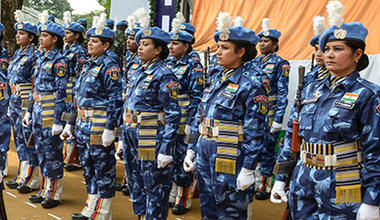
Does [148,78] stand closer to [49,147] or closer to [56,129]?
[56,129]

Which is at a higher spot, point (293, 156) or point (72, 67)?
point (72, 67)

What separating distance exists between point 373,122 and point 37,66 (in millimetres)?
4612

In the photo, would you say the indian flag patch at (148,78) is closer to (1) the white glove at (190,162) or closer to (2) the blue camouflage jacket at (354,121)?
(1) the white glove at (190,162)

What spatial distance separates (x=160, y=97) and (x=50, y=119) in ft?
6.72

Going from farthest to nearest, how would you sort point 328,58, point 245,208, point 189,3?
point 189,3 → point 245,208 → point 328,58

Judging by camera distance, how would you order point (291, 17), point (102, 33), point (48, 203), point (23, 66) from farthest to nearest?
point (291, 17)
point (23, 66)
point (48, 203)
point (102, 33)

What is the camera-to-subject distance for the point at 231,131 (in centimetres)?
355

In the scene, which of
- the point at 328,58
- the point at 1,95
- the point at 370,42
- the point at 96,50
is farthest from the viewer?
the point at 370,42

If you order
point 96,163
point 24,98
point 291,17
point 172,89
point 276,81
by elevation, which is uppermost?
point 291,17

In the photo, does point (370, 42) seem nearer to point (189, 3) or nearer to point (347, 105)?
point (347, 105)

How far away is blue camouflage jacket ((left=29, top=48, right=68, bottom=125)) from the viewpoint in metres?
5.54

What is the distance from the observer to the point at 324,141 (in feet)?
9.17

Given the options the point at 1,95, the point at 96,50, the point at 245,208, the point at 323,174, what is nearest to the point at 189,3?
the point at 96,50

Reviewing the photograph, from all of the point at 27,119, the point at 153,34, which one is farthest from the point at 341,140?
the point at 27,119
